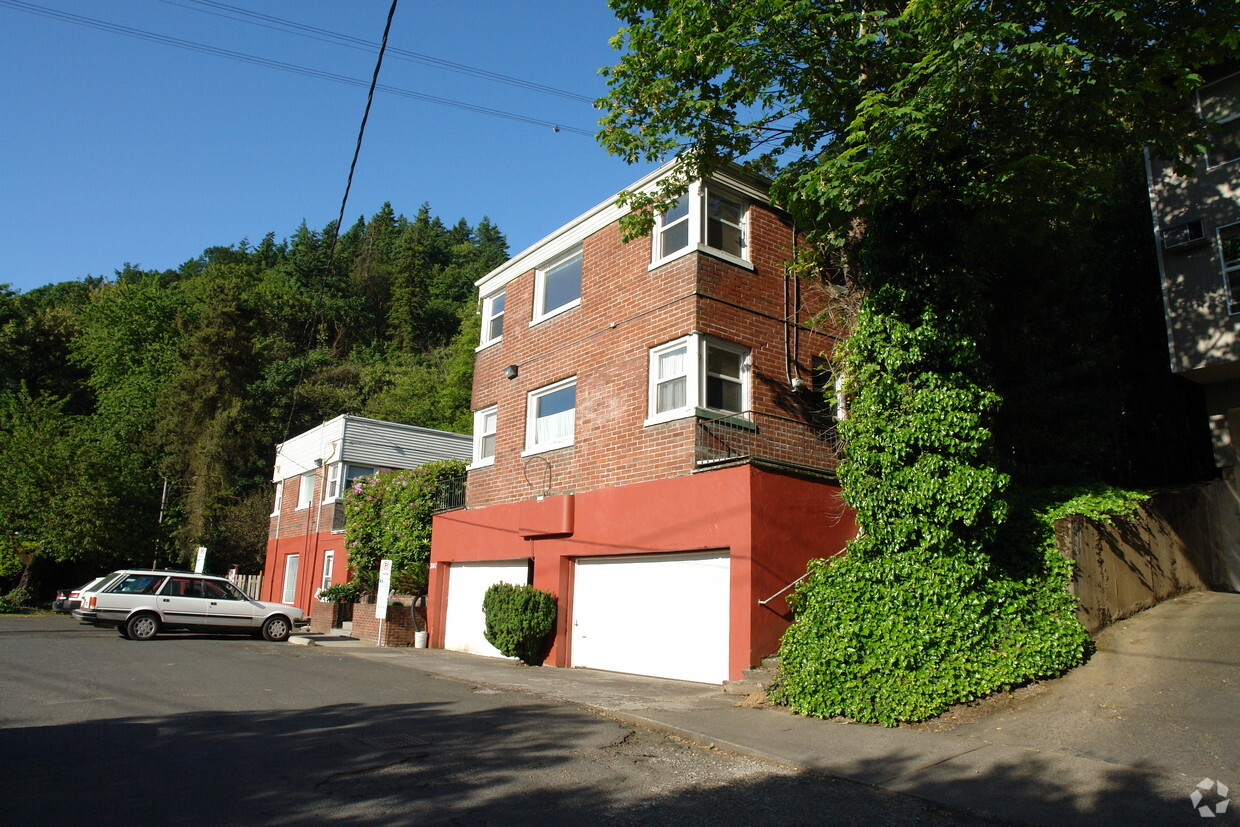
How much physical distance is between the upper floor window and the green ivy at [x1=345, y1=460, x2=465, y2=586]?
32.5 feet

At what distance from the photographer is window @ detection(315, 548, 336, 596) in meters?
28.1

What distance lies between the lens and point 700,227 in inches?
549

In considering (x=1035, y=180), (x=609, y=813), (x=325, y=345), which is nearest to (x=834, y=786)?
(x=609, y=813)

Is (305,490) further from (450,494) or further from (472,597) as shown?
(472,597)

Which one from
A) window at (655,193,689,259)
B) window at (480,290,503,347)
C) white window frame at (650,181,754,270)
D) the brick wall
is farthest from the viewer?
window at (480,290,503,347)

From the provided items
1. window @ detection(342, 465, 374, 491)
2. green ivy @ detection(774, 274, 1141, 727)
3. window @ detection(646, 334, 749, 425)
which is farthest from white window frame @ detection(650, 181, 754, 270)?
window @ detection(342, 465, 374, 491)

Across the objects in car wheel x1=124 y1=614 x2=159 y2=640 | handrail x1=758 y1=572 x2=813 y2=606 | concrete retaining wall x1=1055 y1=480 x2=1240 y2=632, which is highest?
concrete retaining wall x1=1055 y1=480 x2=1240 y2=632

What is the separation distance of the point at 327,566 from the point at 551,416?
617 inches

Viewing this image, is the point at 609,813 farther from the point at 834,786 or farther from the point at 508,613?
the point at 508,613

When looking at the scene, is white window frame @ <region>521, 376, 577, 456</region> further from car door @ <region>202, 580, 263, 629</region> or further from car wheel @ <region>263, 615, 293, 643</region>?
car door @ <region>202, 580, 263, 629</region>

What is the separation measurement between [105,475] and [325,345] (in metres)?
31.4

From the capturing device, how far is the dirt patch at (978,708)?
8547mm

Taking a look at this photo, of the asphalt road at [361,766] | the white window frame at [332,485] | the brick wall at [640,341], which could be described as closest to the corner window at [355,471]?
the white window frame at [332,485]

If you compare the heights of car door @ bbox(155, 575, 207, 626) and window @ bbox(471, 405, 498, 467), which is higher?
window @ bbox(471, 405, 498, 467)
